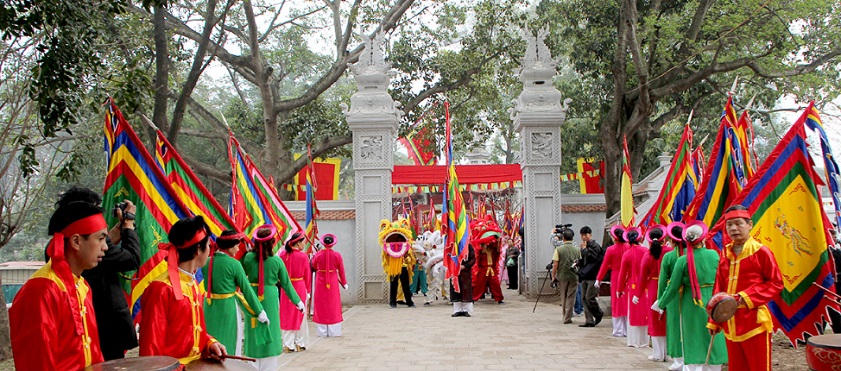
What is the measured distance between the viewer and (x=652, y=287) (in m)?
8.20

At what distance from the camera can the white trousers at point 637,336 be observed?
345 inches

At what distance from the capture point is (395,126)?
15148mm

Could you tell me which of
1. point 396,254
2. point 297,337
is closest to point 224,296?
point 297,337

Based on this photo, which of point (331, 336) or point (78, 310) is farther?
point (331, 336)

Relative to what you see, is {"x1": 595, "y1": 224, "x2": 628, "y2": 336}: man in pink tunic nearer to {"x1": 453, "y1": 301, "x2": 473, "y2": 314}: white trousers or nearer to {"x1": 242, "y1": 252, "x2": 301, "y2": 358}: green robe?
{"x1": 453, "y1": 301, "x2": 473, "y2": 314}: white trousers

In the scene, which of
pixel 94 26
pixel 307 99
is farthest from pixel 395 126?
pixel 94 26

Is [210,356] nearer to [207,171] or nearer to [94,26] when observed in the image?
[94,26]

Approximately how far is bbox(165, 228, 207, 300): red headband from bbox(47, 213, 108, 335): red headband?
75cm

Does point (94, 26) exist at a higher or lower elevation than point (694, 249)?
higher

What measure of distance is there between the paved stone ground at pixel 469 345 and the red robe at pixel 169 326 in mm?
3850

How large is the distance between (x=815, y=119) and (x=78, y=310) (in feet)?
16.9

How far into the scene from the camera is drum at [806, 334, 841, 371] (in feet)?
12.3

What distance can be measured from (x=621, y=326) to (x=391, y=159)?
22.2 ft

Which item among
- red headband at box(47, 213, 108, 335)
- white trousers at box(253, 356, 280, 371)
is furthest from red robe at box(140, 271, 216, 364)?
white trousers at box(253, 356, 280, 371)
